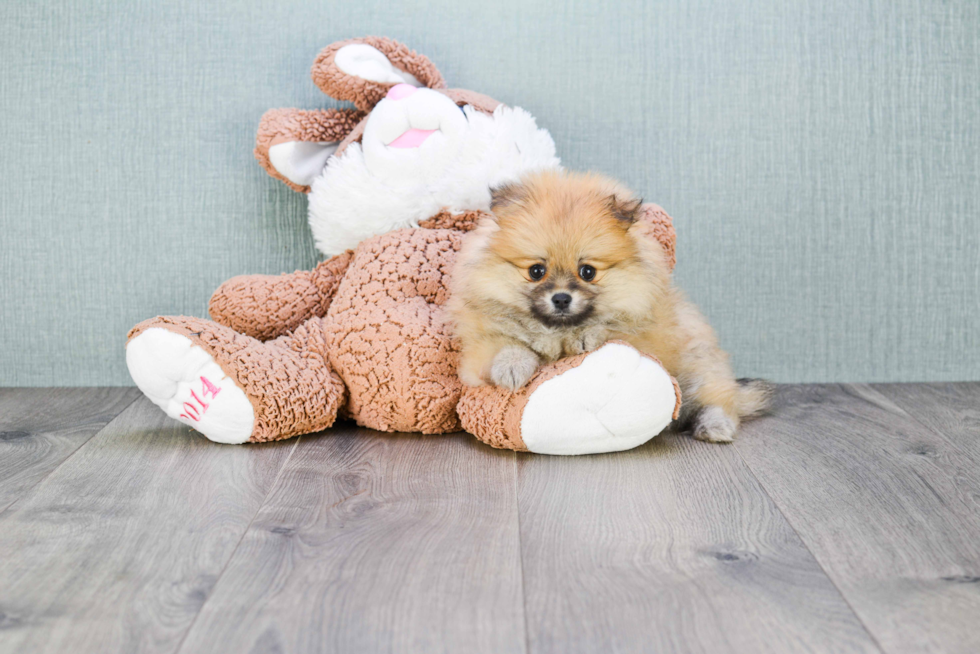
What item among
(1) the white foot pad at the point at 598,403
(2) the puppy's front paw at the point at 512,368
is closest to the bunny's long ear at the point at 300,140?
(2) the puppy's front paw at the point at 512,368

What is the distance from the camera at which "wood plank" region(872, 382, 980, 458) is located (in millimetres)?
1563

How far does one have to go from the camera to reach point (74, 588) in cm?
92

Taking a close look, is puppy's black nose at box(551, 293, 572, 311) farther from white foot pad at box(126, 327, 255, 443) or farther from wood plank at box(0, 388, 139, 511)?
wood plank at box(0, 388, 139, 511)

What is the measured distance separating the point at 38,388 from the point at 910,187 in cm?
225

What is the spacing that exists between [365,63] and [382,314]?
1.87 ft

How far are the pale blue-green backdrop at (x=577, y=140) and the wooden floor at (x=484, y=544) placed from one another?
1.66 feet

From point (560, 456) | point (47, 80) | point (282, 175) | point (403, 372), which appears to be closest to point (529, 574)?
point (560, 456)

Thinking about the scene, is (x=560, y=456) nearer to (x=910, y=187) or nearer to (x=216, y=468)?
(x=216, y=468)

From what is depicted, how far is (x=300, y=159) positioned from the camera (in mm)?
1765

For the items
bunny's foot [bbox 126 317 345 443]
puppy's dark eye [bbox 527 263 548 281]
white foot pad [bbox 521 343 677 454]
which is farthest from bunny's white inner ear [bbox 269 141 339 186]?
white foot pad [bbox 521 343 677 454]

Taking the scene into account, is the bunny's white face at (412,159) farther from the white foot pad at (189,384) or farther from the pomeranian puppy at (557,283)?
the white foot pad at (189,384)

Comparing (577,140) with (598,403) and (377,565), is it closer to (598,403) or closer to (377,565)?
(598,403)

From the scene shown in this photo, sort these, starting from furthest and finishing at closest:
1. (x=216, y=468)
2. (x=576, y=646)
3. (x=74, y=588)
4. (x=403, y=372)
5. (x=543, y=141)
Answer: (x=543, y=141) < (x=403, y=372) < (x=216, y=468) < (x=74, y=588) < (x=576, y=646)

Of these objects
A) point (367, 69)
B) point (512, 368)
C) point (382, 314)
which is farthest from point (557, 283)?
point (367, 69)
